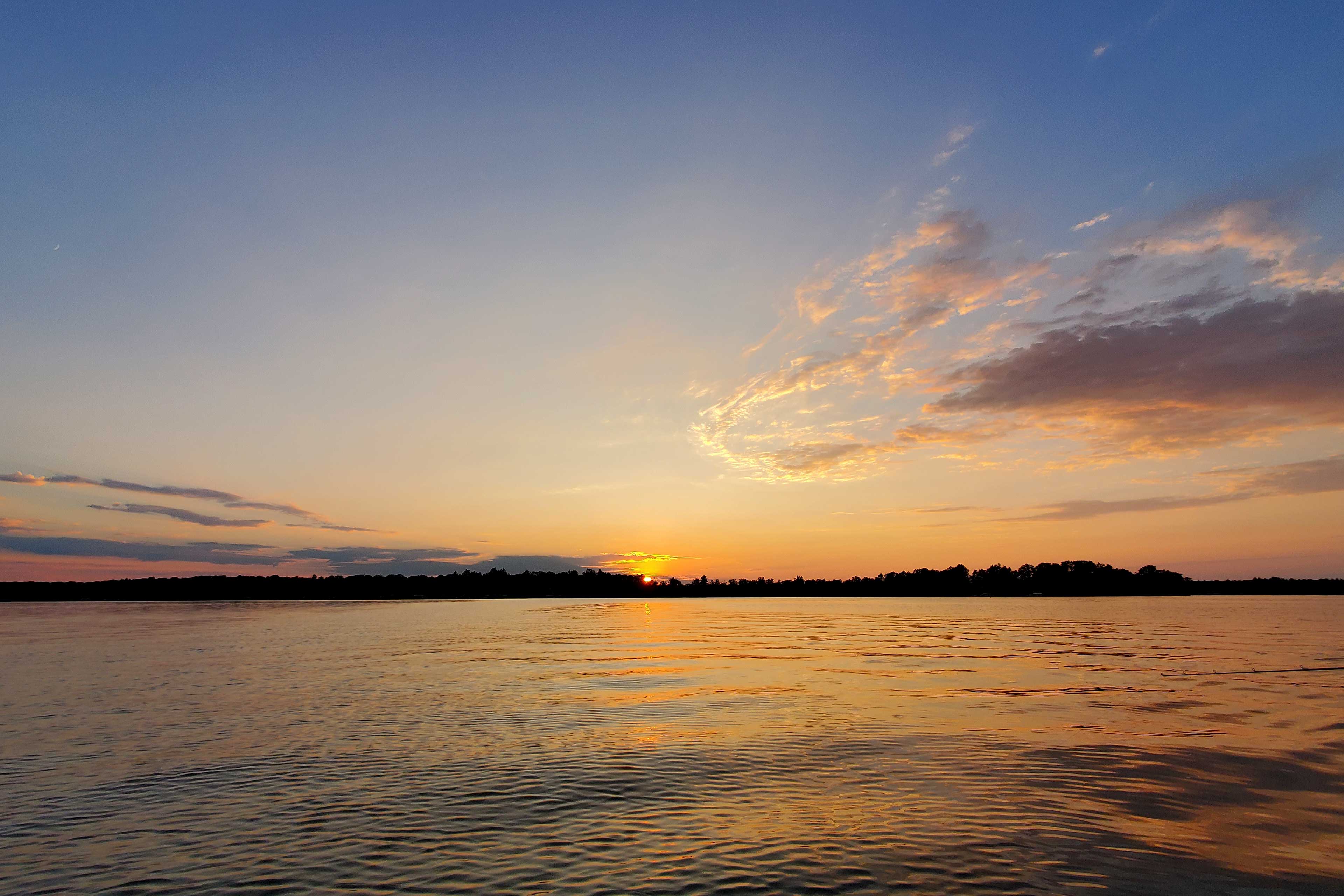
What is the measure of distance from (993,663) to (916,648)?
1083 cm

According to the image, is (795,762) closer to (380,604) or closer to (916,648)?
(916,648)

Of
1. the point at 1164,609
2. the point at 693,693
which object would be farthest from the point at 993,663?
the point at 1164,609

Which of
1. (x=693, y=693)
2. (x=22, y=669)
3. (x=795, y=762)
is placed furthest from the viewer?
(x=22, y=669)

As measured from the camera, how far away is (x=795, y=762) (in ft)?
58.2

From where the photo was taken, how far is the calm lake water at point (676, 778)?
11.0 m

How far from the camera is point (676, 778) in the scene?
1641 centimetres

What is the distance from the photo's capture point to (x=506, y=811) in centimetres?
1395

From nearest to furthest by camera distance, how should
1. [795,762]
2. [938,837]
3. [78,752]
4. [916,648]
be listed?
1. [938,837]
2. [795,762]
3. [78,752]
4. [916,648]

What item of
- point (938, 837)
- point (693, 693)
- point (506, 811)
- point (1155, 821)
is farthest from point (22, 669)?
point (1155, 821)

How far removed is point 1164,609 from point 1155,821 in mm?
138202

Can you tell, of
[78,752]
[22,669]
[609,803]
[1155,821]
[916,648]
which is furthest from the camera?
[916,648]

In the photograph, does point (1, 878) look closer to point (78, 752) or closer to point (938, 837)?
point (78, 752)

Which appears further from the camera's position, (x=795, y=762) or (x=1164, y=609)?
(x=1164, y=609)

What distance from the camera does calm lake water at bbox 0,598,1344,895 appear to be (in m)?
11.0
